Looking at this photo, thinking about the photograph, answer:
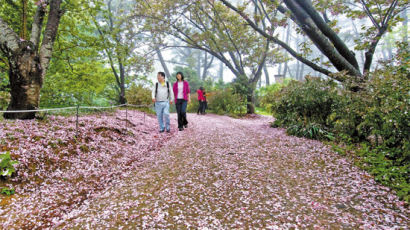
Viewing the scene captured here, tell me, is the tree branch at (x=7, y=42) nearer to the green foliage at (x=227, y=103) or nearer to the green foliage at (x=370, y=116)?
the green foliage at (x=370, y=116)

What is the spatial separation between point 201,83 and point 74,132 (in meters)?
21.3

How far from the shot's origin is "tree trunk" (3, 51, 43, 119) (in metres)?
4.34

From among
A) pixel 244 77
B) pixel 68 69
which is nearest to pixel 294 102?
pixel 68 69

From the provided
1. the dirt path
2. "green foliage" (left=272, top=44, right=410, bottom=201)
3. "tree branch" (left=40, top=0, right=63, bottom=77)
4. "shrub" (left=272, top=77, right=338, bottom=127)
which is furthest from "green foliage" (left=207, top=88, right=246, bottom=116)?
"tree branch" (left=40, top=0, right=63, bottom=77)

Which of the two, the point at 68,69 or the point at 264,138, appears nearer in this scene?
the point at 264,138

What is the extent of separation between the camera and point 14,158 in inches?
117

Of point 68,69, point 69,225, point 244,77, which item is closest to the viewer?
point 69,225

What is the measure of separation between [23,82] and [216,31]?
1269cm

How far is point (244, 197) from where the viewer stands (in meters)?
2.89

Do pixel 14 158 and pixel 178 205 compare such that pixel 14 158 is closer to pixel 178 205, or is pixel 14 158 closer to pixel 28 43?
pixel 178 205

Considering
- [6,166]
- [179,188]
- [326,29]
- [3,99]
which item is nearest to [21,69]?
[6,166]

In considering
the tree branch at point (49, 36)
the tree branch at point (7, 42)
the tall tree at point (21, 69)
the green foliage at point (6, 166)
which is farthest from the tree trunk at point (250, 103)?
the green foliage at point (6, 166)

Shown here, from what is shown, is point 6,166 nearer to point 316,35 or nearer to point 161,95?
point 161,95

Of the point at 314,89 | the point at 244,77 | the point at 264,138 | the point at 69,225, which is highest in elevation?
the point at 244,77
